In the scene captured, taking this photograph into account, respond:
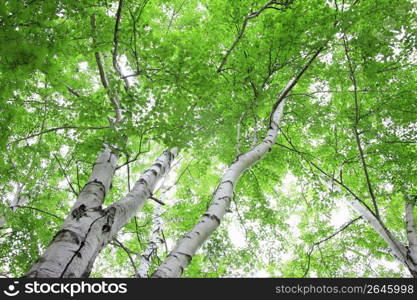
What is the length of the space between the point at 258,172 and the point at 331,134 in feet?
5.81

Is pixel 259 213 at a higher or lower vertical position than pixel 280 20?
lower

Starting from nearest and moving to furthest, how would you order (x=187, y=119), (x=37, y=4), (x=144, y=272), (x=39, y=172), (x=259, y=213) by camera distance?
(x=37, y=4)
(x=187, y=119)
(x=144, y=272)
(x=39, y=172)
(x=259, y=213)

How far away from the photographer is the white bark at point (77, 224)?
6.04 ft

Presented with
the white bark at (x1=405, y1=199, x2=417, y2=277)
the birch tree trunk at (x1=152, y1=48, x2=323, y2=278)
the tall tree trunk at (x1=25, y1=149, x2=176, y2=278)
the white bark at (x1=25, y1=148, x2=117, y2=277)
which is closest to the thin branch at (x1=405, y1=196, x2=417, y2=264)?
the white bark at (x1=405, y1=199, x2=417, y2=277)

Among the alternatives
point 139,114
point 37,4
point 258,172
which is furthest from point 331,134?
point 37,4

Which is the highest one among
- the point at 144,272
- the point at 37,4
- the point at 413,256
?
the point at 37,4

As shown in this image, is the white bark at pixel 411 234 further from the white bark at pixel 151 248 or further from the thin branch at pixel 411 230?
the white bark at pixel 151 248

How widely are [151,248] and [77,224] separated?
11.5 ft

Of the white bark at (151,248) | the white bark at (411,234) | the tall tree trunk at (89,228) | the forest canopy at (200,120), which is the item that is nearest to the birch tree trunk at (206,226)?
the forest canopy at (200,120)

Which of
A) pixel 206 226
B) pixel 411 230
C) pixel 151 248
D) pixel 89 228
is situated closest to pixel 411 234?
pixel 411 230

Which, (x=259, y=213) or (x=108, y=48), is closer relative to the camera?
(x=108, y=48)

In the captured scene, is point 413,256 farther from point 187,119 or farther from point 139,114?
point 139,114

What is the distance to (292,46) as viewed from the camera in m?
3.77

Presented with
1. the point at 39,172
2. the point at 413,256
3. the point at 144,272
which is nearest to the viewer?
the point at 413,256
